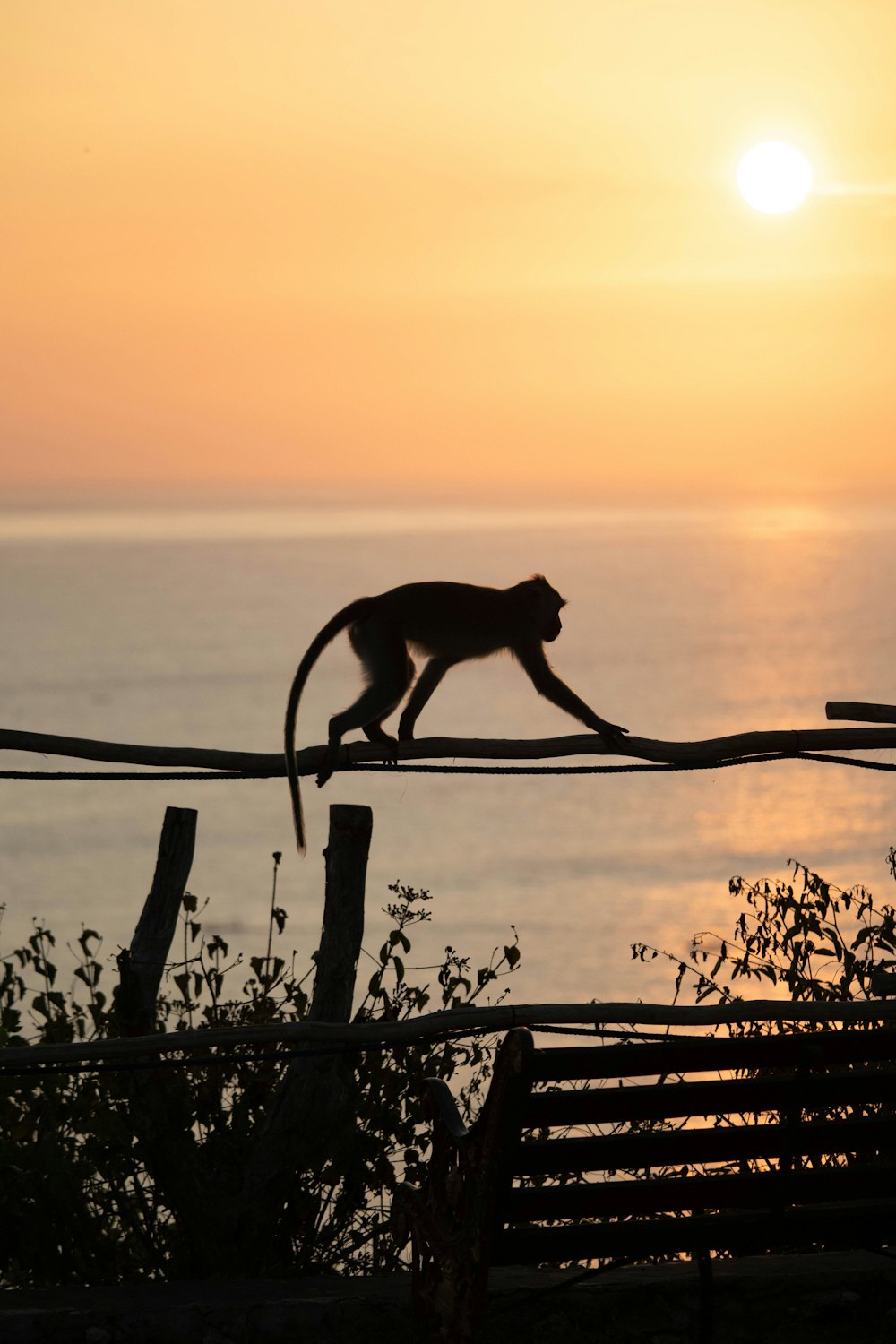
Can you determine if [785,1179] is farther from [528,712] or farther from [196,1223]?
[528,712]

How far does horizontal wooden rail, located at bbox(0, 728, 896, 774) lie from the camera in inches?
167

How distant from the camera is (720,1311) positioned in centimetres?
400

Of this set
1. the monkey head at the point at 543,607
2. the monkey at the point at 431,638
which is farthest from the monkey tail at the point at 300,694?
the monkey head at the point at 543,607

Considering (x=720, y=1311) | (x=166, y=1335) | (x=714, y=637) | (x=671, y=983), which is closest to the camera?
(x=166, y=1335)

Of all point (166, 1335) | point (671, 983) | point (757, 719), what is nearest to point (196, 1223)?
point (166, 1335)

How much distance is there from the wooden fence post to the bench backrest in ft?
3.73

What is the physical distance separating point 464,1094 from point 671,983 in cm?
725

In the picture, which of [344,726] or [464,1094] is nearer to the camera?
[464,1094]

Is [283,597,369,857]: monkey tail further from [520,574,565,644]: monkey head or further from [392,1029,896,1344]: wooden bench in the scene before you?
[392,1029,896,1344]: wooden bench

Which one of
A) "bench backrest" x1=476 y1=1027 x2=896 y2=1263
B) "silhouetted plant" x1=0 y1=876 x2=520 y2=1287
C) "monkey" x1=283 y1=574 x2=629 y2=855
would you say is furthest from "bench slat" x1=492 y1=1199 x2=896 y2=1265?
"monkey" x1=283 y1=574 x2=629 y2=855

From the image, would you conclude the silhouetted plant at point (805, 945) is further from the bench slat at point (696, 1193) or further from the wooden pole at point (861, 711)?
the bench slat at point (696, 1193)

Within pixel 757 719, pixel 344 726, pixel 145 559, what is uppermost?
pixel 145 559

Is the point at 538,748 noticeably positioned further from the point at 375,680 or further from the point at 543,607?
the point at 543,607

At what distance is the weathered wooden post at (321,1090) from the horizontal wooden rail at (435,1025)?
0.47m
